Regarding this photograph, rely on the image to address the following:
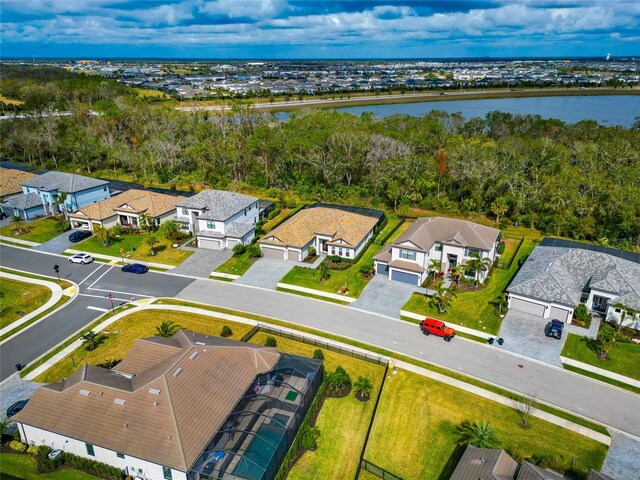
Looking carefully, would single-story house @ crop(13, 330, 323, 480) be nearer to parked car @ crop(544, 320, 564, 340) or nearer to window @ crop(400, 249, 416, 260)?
window @ crop(400, 249, 416, 260)

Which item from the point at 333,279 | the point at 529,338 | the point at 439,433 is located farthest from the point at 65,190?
the point at 529,338

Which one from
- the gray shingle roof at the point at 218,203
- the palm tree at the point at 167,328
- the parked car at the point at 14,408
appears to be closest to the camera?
the parked car at the point at 14,408

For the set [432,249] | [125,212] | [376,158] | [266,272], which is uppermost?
[376,158]

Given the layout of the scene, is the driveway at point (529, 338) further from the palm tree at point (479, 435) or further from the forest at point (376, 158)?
the forest at point (376, 158)

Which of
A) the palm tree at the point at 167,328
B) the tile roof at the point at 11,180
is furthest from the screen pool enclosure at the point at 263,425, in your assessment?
the tile roof at the point at 11,180

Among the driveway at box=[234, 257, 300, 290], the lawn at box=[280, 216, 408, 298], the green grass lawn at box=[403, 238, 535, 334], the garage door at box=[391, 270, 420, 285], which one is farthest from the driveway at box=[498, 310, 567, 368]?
the driveway at box=[234, 257, 300, 290]

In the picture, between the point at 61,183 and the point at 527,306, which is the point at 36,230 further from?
the point at 527,306

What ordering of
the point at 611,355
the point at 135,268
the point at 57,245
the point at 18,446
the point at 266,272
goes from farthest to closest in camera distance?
the point at 57,245, the point at 135,268, the point at 266,272, the point at 611,355, the point at 18,446
